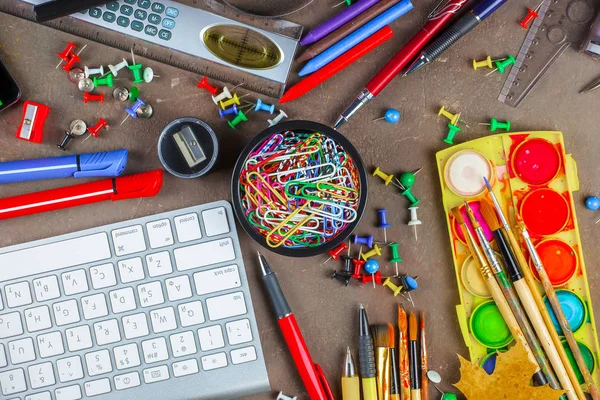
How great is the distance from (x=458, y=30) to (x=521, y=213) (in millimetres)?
358

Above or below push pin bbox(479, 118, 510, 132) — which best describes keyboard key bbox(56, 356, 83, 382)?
below

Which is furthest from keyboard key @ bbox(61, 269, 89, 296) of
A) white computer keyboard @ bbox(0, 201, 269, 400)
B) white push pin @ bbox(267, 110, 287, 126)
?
white push pin @ bbox(267, 110, 287, 126)

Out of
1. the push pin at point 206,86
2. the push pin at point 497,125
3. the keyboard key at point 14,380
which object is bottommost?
the keyboard key at point 14,380

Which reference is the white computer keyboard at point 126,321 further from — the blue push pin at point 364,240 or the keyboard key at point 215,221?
the blue push pin at point 364,240

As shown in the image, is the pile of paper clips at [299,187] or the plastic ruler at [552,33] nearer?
the pile of paper clips at [299,187]

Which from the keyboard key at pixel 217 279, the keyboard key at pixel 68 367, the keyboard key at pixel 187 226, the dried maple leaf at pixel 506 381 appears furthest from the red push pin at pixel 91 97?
the dried maple leaf at pixel 506 381

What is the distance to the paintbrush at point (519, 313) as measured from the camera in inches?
44.4

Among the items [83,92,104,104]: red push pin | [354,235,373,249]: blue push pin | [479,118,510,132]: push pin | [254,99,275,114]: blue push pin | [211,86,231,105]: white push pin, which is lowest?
[354,235,373,249]: blue push pin

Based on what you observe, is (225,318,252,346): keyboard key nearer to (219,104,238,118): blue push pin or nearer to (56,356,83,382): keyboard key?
(56,356,83,382): keyboard key

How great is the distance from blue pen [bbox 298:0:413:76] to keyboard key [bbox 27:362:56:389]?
0.71 meters

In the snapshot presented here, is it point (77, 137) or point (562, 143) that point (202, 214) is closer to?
point (77, 137)

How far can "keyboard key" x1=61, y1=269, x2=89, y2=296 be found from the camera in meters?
1.12

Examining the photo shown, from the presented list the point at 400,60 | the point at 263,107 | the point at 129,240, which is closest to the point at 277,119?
the point at 263,107

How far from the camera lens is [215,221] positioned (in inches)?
44.4
